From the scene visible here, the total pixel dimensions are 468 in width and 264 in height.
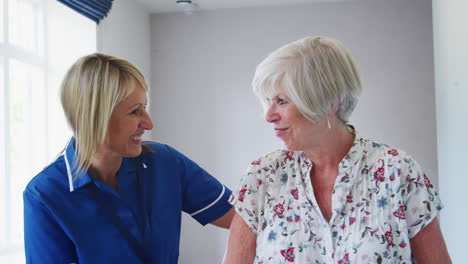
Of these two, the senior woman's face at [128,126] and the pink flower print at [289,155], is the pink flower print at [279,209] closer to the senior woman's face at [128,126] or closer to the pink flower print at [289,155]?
the pink flower print at [289,155]

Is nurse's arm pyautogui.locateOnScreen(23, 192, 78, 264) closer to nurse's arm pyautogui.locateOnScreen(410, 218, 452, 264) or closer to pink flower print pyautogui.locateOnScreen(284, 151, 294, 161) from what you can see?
pink flower print pyautogui.locateOnScreen(284, 151, 294, 161)

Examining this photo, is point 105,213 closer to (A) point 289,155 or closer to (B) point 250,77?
(A) point 289,155

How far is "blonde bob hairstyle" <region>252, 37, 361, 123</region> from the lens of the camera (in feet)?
3.84

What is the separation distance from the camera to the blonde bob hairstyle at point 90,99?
1.44 meters

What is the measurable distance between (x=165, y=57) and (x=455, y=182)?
2.99m

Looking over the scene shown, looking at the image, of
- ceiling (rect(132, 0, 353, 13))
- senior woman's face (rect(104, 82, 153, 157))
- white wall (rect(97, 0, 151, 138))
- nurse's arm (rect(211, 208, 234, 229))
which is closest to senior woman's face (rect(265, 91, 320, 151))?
senior woman's face (rect(104, 82, 153, 157))

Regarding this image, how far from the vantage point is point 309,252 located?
1167mm

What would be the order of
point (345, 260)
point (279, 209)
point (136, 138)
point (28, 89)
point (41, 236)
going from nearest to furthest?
point (345, 260)
point (279, 209)
point (41, 236)
point (136, 138)
point (28, 89)

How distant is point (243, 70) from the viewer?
420cm

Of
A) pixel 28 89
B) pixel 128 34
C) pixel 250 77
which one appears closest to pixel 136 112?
pixel 28 89

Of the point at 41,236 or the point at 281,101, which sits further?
the point at 41,236

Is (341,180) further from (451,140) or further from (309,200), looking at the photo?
(451,140)

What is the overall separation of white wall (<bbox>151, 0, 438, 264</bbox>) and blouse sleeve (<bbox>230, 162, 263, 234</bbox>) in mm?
2837

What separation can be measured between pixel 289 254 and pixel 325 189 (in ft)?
→ 0.69
